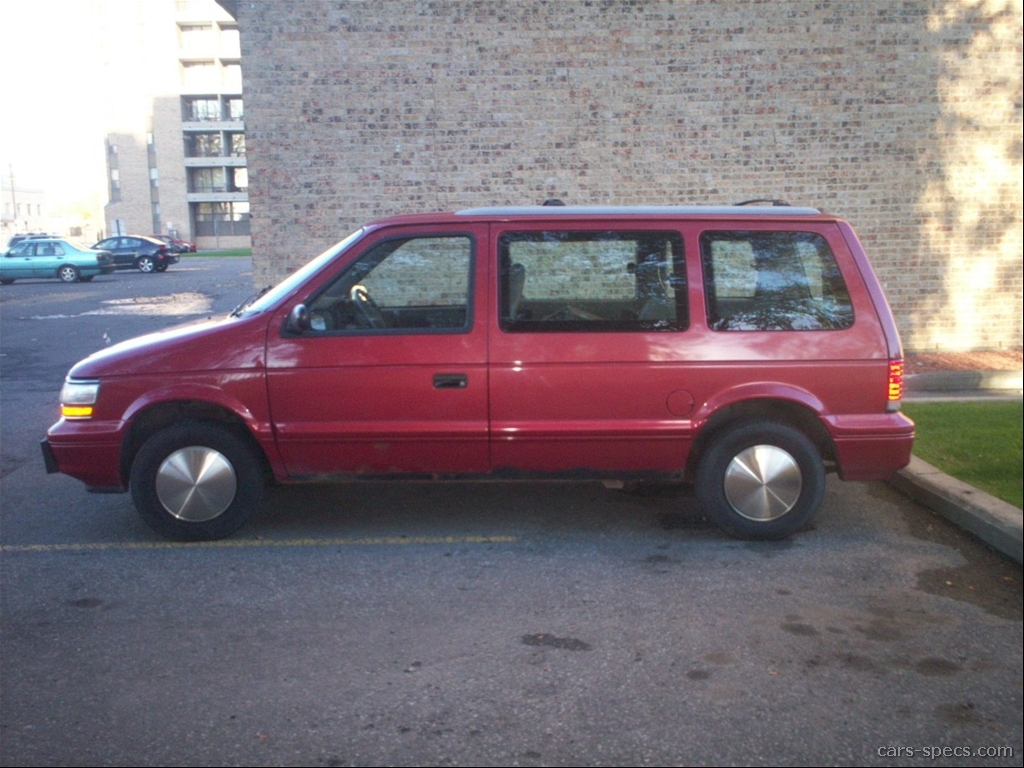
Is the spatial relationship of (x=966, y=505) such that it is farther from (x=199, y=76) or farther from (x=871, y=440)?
(x=199, y=76)

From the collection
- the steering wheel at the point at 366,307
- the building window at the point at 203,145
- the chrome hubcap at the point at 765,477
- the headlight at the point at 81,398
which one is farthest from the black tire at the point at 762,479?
the building window at the point at 203,145

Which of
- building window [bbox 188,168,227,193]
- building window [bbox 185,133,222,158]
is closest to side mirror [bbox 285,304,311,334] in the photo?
building window [bbox 185,133,222,158]

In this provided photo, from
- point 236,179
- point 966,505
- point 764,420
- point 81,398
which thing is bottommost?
point 966,505

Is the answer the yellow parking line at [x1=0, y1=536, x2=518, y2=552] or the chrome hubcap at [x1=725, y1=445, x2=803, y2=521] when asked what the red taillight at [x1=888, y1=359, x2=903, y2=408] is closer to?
the chrome hubcap at [x1=725, y1=445, x2=803, y2=521]

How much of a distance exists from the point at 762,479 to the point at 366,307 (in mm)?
2519

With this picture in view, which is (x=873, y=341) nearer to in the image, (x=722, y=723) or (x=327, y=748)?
(x=722, y=723)

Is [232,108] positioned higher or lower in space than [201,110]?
higher

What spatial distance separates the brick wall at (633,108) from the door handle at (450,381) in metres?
6.18

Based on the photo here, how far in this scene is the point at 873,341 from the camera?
5488 millimetres

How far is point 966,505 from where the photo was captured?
5688mm

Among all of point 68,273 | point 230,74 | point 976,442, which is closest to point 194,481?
point 976,442

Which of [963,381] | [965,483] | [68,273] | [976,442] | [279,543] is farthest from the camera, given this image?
[68,273]

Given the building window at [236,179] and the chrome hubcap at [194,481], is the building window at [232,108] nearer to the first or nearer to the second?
the building window at [236,179]

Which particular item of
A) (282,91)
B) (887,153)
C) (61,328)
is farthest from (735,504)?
(61,328)
